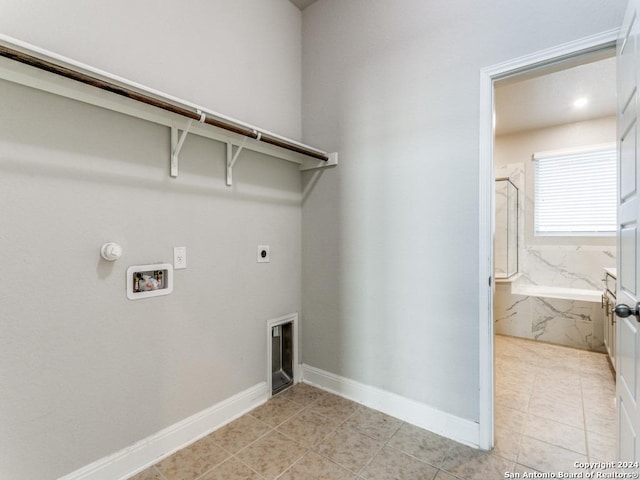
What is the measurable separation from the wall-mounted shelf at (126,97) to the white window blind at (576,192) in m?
3.41

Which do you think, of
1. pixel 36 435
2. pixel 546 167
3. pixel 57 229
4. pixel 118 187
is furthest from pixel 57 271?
pixel 546 167

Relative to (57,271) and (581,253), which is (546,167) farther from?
(57,271)

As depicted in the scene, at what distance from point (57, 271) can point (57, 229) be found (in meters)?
0.18

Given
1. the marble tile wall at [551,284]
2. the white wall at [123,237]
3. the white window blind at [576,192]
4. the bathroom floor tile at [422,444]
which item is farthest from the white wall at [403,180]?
the white window blind at [576,192]

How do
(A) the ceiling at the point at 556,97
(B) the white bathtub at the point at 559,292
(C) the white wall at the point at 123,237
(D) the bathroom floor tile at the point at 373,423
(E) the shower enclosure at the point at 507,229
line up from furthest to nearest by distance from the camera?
(E) the shower enclosure at the point at 507,229 < (B) the white bathtub at the point at 559,292 < (A) the ceiling at the point at 556,97 < (D) the bathroom floor tile at the point at 373,423 < (C) the white wall at the point at 123,237

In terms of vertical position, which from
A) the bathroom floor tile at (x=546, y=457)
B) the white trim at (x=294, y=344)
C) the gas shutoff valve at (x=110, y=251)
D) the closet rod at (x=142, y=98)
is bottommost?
the bathroom floor tile at (x=546, y=457)

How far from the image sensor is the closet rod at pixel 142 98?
1.03 m

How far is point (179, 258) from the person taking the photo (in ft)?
5.62

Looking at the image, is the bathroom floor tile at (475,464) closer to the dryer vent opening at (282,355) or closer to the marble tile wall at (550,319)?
the dryer vent opening at (282,355)

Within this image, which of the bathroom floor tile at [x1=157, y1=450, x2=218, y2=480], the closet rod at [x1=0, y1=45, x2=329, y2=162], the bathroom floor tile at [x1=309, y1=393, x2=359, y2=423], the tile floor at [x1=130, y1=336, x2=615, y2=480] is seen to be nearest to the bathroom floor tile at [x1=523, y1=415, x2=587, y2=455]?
the tile floor at [x1=130, y1=336, x2=615, y2=480]

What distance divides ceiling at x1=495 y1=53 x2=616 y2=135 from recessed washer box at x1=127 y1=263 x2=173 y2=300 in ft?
8.89

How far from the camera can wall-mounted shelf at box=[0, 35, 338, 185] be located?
110 cm

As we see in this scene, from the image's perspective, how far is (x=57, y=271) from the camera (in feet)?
4.30

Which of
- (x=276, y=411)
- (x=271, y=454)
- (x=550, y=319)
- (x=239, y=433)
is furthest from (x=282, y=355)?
(x=550, y=319)
